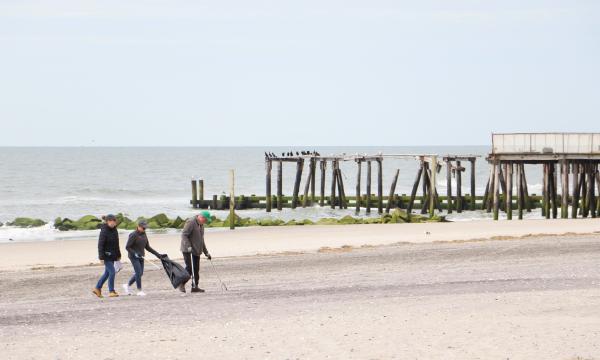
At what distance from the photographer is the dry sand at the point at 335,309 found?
1274 cm

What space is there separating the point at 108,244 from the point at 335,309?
4.02m

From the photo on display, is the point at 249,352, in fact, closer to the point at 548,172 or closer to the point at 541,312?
the point at 541,312

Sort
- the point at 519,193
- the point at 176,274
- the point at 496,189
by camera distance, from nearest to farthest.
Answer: the point at 176,274 < the point at 496,189 < the point at 519,193

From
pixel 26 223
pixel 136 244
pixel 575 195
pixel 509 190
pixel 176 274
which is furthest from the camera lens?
pixel 26 223

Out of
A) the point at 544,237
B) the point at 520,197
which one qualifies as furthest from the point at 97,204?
the point at 544,237

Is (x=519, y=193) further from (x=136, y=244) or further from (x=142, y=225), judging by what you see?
(x=142, y=225)

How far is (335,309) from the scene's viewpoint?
15797 millimetres

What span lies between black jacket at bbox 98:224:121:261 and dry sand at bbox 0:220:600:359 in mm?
782

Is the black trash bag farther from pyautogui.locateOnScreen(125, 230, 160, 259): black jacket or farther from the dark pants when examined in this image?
pyautogui.locateOnScreen(125, 230, 160, 259): black jacket

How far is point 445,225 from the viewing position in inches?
1467

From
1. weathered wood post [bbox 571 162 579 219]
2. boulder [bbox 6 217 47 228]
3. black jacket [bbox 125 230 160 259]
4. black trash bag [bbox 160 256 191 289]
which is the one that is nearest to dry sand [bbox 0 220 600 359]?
black trash bag [bbox 160 256 191 289]

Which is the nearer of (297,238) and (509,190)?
(297,238)

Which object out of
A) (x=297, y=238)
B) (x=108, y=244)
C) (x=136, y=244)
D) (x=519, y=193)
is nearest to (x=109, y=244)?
(x=108, y=244)

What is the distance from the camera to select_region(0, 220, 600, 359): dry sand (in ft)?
41.8
